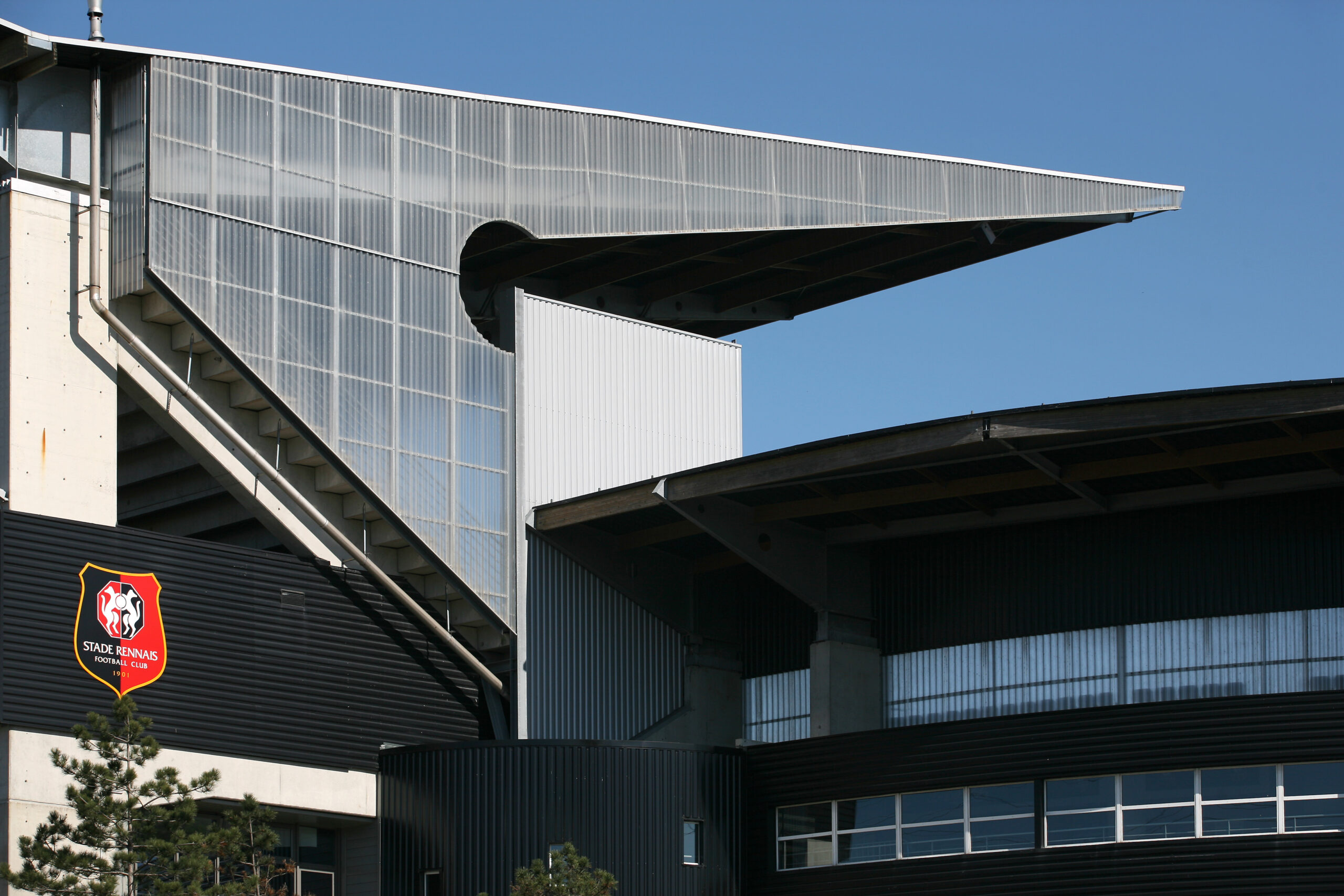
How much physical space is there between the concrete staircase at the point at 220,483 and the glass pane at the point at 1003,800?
10488 millimetres

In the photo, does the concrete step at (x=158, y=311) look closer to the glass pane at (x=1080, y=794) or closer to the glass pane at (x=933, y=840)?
the glass pane at (x=933, y=840)

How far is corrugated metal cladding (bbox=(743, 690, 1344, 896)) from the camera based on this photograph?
107 ft

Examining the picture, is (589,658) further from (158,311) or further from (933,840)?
(158,311)

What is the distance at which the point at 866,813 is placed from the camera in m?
36.7

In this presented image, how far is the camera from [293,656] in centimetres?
3816

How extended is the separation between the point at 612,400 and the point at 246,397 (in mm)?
8443

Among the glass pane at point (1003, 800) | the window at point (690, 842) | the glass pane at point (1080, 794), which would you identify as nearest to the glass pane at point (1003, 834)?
the glass pane at point (1003, 800)

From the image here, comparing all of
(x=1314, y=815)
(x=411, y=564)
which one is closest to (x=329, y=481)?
(x=411, y=564)

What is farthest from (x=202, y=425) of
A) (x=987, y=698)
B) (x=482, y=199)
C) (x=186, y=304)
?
(x=987, y=698)

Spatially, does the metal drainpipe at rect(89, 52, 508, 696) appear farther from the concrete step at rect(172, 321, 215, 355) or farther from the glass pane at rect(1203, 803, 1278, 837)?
the glass pane at rect(1203, 803, 1278, 837)

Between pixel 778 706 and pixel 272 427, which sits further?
pixel 778 706

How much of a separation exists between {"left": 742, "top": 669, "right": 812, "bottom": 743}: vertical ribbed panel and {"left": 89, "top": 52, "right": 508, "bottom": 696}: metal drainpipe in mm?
8636

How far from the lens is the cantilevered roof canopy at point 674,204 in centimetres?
4159

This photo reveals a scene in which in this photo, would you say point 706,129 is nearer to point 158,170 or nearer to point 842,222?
point 842,222
